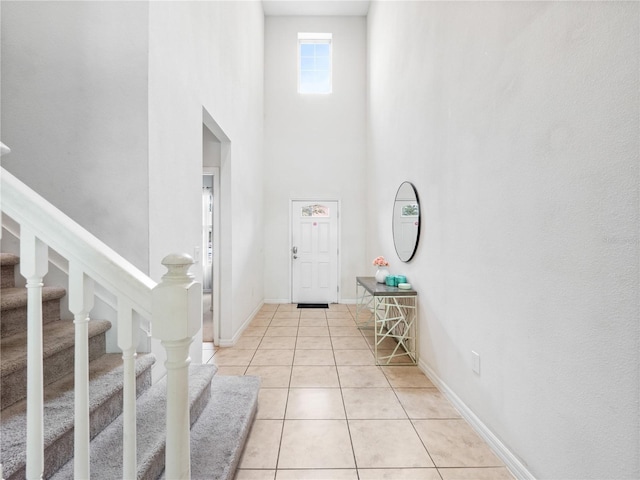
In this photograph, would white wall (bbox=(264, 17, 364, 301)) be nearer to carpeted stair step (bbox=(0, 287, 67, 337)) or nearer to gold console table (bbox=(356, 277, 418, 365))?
gold console table (bbox=(356, 277, 418, 365))

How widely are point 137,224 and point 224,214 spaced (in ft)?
5.61

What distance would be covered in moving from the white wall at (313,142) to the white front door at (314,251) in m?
0.13

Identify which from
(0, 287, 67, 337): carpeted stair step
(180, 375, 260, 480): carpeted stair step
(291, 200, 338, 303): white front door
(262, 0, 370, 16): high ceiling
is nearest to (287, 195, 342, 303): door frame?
(291, 200, 338, 303): white front door

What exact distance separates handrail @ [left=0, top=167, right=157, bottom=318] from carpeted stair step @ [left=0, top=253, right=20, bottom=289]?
113cm

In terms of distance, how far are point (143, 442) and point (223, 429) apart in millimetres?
A: 456

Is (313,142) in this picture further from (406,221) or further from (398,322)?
(398,322)

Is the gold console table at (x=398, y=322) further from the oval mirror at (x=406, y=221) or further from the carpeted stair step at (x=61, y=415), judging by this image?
the carpeted stair step at (x=61, y=415)

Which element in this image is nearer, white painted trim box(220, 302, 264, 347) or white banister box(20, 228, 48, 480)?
white banister box(20, 228, 48, 480)

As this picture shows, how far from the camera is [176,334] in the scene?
0.78 m

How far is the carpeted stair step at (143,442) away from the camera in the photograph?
3.59 ft

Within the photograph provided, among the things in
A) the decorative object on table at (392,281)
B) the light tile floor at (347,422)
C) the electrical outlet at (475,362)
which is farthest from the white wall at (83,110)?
the decorative object on table at (392,281)

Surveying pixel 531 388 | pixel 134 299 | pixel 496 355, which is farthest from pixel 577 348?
pixel 134 299

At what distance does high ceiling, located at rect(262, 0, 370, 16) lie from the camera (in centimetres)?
527

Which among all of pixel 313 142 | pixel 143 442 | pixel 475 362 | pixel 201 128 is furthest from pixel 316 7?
pixel 143 442
